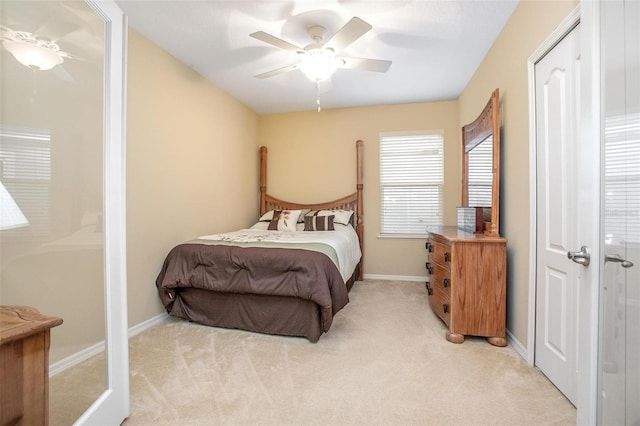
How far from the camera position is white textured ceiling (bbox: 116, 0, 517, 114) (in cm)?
222

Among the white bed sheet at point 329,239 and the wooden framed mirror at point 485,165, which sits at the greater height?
the wooden framed mirror at point 485,165

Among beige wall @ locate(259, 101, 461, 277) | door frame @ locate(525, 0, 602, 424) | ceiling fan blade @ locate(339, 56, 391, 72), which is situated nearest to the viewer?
door frame @ locate(525, 0, 602, 424)

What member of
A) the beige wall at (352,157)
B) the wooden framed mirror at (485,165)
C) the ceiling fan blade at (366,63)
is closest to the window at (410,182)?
the beige wall at (352,157)

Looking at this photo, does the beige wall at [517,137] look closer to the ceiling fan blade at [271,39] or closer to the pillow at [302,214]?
the ceiling fan blade at [271,39]

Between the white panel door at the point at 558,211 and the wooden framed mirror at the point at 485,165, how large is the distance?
0.45m

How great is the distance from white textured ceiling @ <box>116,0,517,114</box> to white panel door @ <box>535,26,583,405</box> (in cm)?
91

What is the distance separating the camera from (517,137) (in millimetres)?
2180

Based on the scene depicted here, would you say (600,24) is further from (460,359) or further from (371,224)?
(371,224)

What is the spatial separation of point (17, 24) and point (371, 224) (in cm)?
395

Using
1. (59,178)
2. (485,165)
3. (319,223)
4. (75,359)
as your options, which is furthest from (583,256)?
(319,223)

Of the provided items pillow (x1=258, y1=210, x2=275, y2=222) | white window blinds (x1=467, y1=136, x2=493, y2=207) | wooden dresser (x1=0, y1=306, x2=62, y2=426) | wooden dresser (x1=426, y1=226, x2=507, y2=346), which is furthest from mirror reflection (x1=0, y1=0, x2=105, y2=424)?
pillow (x1=258, y1=210, x2=275, y2=222)

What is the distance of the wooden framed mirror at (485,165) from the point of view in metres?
2.37

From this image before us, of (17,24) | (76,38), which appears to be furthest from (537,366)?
Result: (17,24)

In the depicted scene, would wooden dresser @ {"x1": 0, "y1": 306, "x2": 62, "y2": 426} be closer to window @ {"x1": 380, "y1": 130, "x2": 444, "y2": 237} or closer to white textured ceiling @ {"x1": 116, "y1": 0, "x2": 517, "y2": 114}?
white textured ceiling @ {"x1": 116, "y1": 0, "x2": 517, "y2": 114}
